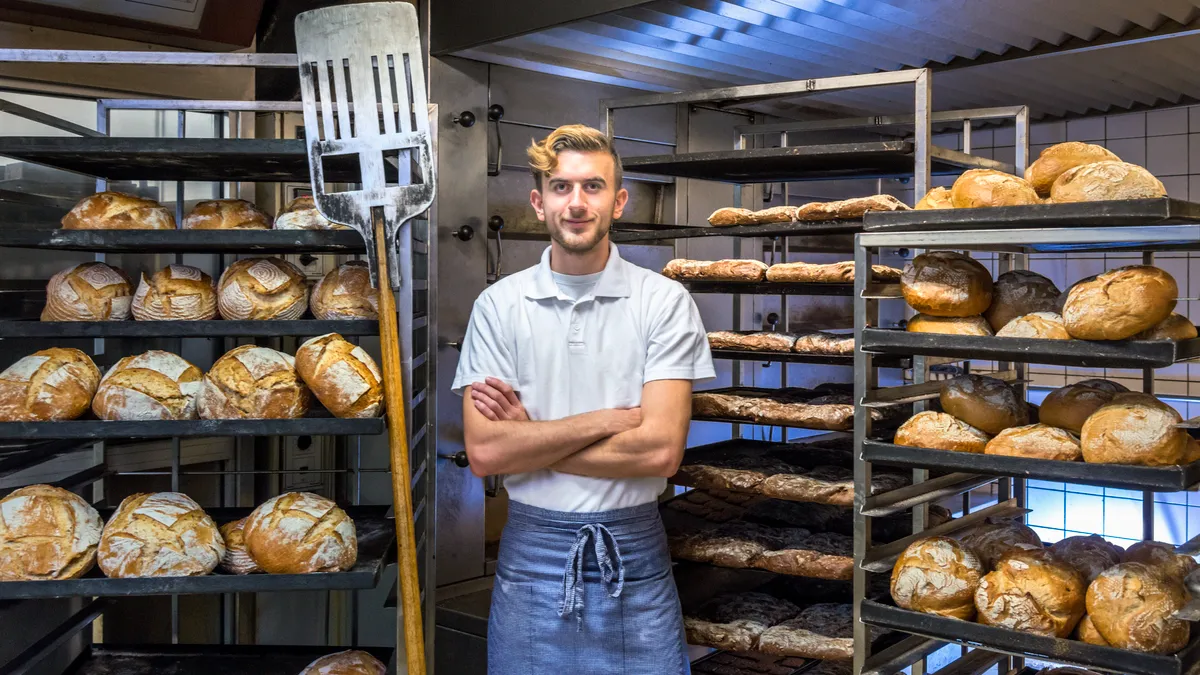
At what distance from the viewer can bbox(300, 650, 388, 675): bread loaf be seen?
7.13 ft

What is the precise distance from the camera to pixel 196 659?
2303mm

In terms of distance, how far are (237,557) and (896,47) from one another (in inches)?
108

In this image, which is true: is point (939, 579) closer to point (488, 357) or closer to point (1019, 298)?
point (1019, 298)

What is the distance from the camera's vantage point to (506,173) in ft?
12.6

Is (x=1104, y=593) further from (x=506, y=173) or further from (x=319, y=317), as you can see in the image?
(x=506, y=173)

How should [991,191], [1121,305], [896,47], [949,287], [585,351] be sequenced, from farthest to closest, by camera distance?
[896,47]
[585,351]
[949,287]
[991,191]
[1121,305]

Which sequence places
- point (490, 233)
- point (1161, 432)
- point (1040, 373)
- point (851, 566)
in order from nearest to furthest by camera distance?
point (1161, 432) < point (851, 566) < point (490, 233) < point (1040, 373)

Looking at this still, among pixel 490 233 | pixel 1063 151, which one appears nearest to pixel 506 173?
pixel 490 233

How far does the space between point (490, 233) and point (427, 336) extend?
1400 millimetres

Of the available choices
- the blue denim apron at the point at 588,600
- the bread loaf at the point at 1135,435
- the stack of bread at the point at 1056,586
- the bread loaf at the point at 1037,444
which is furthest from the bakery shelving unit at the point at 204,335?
the bread loaf at the point at 1135,435

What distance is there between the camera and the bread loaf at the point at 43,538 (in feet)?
6.31

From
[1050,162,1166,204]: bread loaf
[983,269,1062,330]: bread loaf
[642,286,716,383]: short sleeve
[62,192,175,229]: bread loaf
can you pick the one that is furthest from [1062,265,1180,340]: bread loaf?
[62,192,175,229]: bread loaf

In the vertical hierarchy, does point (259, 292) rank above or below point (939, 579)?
above

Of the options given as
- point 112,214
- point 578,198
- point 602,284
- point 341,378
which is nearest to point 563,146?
point 578,198
